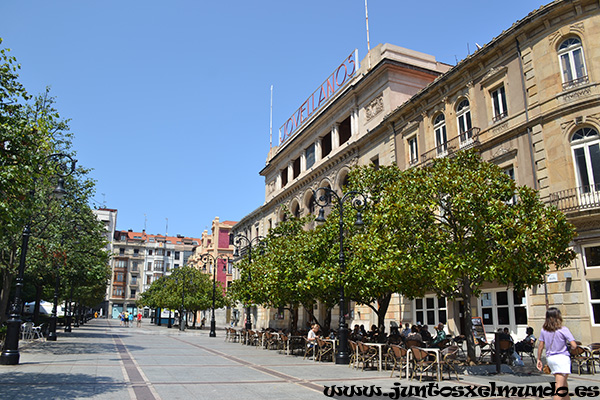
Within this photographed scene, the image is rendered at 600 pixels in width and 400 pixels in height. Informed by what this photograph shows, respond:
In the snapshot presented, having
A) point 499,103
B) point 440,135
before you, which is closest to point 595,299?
point 499,103

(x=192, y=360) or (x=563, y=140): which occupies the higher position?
(x=563, y=140)

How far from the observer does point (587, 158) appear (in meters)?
16.8

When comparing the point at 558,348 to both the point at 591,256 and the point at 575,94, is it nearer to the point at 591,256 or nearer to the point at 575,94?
the point at 591,256

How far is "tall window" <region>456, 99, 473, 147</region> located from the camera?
2229 centimetres

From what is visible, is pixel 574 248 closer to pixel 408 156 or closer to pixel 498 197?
pixel 498 197

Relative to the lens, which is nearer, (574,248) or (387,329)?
(574,248)

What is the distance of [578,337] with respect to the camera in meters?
15.9

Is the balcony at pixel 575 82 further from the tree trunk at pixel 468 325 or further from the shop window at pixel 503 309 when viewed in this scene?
the tree trunk at pixel 468 325

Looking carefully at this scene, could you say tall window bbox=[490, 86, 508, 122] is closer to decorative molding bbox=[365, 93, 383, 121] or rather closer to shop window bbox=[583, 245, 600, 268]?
shop window bbox=[583, 245, 600, 268]

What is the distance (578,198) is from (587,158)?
1572mm

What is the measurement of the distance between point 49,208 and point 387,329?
62.5ft

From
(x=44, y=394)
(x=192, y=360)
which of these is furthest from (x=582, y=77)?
(x=44, y=394)

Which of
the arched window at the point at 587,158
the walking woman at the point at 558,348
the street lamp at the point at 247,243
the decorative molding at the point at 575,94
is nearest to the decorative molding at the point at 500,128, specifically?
the decorative molding at the point at 575,94

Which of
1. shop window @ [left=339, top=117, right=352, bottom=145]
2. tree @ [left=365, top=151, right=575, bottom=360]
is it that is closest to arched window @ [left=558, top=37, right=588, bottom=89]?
tree @ [left=365, top=151, right=575, bottom=360]
